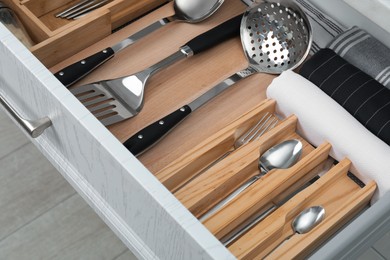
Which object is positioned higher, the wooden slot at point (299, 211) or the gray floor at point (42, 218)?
the wooden slot at point (299, 211)

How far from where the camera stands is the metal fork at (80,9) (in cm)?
107

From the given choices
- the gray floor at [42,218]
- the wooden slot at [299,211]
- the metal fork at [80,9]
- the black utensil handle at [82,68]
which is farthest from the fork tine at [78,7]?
the gray floor at [42,218]

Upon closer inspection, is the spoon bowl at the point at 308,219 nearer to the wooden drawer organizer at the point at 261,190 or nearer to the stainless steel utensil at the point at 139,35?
the wooden drawer organizer at the point at 261,190

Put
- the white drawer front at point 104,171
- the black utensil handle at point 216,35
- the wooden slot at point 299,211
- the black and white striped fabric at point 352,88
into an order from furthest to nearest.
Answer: the black utensil handle at point 216,35 < the black and white striped fabric at point 352,88 < the wooden slot at point 299,211 < the white drawer front at point 104,171

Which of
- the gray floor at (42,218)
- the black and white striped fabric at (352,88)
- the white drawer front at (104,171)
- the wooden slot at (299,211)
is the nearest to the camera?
the white drawer front at (104,171)

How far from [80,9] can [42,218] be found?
56 centimetres

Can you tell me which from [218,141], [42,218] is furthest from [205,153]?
[42,218]

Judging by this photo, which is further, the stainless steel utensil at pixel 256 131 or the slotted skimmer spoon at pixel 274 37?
the slotted skimmer spoon at pixel 274 37

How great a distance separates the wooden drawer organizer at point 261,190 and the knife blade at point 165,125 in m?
0.05

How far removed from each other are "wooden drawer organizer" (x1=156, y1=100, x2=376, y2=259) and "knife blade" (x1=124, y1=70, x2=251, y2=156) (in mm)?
52

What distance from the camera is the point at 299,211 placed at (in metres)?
0.87

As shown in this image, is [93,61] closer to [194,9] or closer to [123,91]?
[123,91]

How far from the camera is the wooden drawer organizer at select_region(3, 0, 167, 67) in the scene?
0.99m

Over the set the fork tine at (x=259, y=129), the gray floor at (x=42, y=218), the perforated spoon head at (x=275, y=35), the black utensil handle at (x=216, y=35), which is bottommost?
the gray floor at (x=42, y=218)
